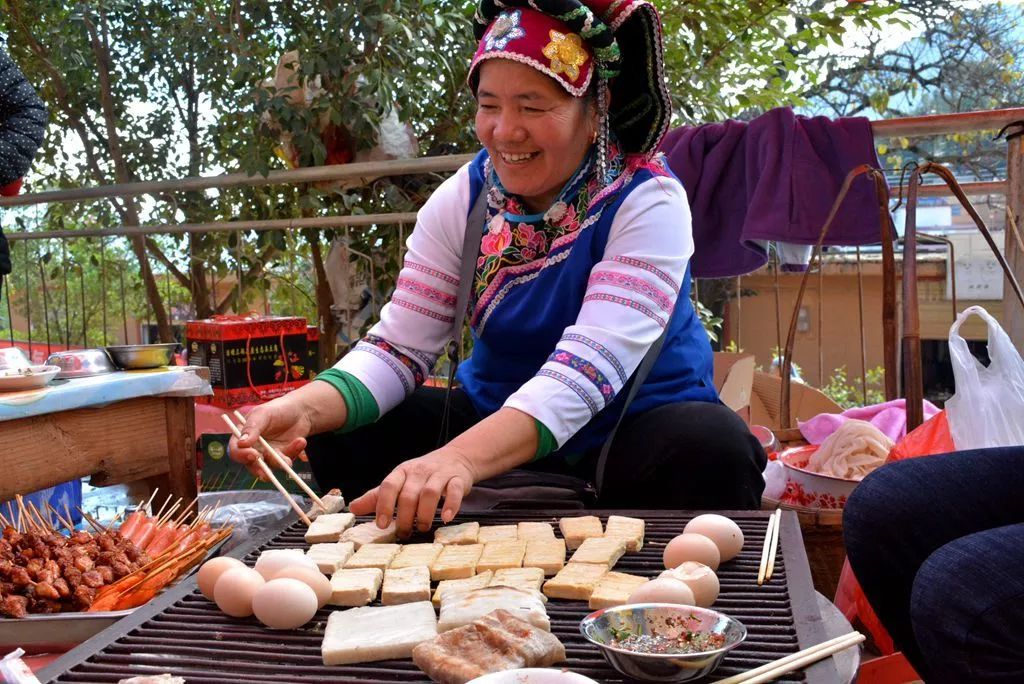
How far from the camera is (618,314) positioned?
Result: 2160mm

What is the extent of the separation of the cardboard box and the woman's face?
155cm

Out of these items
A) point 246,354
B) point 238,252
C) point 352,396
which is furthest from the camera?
point 238,252

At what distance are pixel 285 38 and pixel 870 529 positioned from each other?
446cm

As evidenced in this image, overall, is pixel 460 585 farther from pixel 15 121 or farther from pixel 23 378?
pixel 15 121

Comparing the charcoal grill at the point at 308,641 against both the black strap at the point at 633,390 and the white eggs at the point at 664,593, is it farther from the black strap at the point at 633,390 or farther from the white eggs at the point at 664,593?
the black strap at the point at 633,390

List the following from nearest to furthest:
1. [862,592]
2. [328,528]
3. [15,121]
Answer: [328,528] < [862,592] < [15,121]

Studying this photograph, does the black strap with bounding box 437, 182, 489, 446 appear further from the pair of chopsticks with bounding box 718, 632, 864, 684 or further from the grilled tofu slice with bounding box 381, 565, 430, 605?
the pair of chopsticks with bounding box 718, 632, 864, 684

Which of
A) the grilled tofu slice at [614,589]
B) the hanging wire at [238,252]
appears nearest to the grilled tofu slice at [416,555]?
the grilled tofu slice at [614,589]

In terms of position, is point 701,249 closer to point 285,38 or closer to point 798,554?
point 798,554

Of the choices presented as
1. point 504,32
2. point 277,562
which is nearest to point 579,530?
point 277,562

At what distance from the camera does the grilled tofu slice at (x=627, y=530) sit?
1.78 meters

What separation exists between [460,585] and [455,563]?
115 mm

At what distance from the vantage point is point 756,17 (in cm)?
481

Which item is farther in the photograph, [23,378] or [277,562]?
[23,378]
